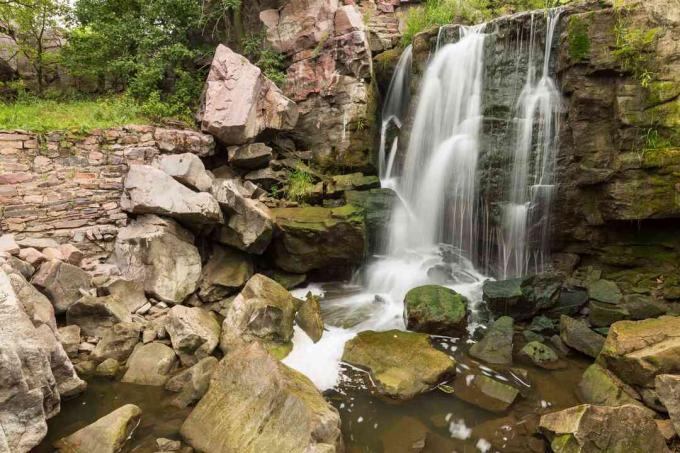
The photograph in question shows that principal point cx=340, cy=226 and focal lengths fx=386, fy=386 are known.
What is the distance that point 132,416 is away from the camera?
439cm

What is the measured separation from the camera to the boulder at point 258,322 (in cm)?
603

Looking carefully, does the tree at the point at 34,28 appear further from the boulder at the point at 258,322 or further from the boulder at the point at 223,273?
the boulder at the point at 258,322

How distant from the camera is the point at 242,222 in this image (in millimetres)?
7867

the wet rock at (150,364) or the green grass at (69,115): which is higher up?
the green grass at (69,115)

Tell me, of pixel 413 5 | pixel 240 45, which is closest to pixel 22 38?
pixel 240 45

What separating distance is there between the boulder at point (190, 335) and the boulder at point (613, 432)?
4.74m

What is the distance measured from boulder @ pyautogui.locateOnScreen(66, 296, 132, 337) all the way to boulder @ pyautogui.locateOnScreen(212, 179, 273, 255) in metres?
2.55

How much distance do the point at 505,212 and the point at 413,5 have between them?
28.5 ft

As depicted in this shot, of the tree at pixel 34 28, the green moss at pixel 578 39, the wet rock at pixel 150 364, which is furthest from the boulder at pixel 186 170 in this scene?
the green moss at pixel 578 39

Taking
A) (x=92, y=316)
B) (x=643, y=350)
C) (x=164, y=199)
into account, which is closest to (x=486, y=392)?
(x=643, y=350)

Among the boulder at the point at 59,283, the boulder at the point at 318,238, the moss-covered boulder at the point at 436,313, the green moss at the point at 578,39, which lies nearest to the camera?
the boulder at the point at 59,283

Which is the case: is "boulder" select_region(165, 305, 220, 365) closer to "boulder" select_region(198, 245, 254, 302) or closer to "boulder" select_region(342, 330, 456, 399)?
"boulder" select_region(198, 245, 254, 302)

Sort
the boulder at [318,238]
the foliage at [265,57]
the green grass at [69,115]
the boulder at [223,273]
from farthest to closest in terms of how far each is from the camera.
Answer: the foliage at [265,57] → the boulder at [318,238] → the green grass at [69,115] → the boulder at [223,273]

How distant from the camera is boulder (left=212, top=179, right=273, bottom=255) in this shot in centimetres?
781
